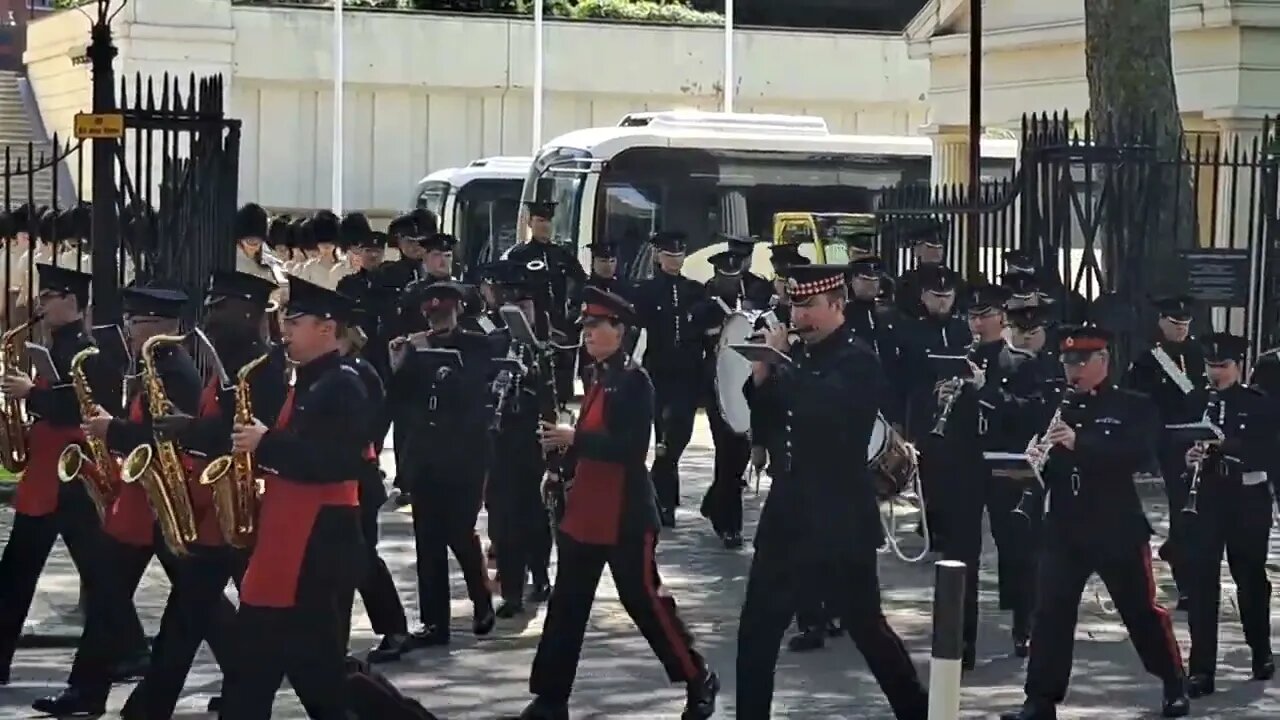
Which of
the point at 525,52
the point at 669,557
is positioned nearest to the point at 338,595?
the point at 669,557

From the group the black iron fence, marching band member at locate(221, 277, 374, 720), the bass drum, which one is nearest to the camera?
marching band member at locate(221, 277, 374, 720)

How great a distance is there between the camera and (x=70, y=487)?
9.85m

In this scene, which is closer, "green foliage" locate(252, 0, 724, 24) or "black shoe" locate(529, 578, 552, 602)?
"black shoe" locate(529, 578, 552, 602)

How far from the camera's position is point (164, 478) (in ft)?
27.5

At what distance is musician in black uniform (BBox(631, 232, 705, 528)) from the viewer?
14.9 meters

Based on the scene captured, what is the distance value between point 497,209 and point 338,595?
83.4 feet

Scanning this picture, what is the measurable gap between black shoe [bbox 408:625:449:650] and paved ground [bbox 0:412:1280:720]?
0.08m

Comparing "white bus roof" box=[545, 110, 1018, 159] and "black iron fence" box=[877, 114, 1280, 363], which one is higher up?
"white bus roof" box=[545, 110, 1018, 159]

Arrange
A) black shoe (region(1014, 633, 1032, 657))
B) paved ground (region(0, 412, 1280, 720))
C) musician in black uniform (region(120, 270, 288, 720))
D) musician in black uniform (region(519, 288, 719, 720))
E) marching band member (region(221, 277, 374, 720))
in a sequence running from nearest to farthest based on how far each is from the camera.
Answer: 1. marching band member (region(221, 277, 374, 720))
2. musician in black uniform (region(120, 270, 288, 720))
3. musician in black uniform (region(519, 288, 719, 720))
4. paved ground (region(0, 412, 1280, 720))
5. black shoe (region(1014, 633, 1032, 657))

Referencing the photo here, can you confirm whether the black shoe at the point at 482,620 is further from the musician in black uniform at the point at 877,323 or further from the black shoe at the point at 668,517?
the black shoe at the point at 668,517

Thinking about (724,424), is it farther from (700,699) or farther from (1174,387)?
(700,699)

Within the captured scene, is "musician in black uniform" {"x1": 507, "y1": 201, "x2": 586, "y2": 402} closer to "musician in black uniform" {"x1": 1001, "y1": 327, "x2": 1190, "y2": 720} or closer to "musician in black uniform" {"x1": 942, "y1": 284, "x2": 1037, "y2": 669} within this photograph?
"musician in black uniform" {"x1": 942, "y1": 284, "x2": 1037, "y2": 669}

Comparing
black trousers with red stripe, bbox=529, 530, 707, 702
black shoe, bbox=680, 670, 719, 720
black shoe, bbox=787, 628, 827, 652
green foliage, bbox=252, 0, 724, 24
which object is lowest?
black shoe, bbox=787, 628, 827, 652

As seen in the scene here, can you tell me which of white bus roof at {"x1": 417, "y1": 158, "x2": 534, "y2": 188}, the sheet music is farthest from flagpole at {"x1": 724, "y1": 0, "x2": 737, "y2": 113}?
the sheet music
